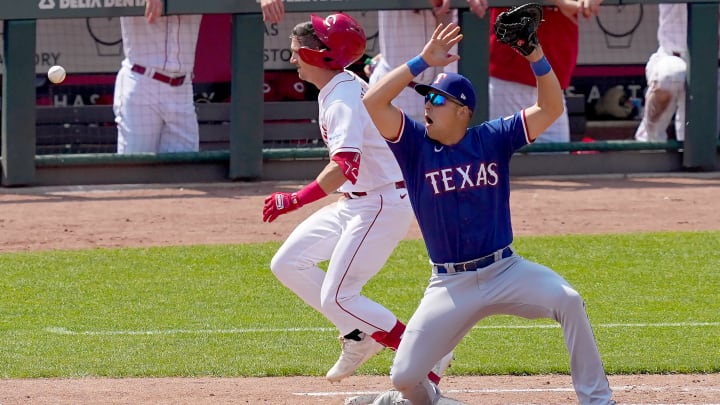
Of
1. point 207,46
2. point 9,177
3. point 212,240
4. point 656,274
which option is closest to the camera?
point 656,274

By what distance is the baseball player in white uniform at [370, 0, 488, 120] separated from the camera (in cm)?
1116

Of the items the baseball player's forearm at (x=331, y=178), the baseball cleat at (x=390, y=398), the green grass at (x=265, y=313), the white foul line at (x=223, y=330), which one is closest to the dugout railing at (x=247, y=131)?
the green grass at (x=265, y=313)

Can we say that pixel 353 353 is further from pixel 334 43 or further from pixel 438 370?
pixel 334 43

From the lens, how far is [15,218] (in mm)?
10086

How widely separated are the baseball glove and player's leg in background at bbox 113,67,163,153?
6.23 meters

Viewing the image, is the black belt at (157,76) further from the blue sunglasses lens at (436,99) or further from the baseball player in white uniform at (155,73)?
the blue sunglasses lens at (436,99)

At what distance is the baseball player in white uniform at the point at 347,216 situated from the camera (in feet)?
18.7

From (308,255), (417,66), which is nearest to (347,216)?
(308,255)

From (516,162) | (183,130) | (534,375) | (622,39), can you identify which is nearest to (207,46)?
(183,130)

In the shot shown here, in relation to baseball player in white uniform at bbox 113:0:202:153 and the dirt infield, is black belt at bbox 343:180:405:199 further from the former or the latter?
baseball player in white uniform at bbox 113:0:202:153

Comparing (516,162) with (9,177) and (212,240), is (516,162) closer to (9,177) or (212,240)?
(212,240)

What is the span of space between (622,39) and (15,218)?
6779mm

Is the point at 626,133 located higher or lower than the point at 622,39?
lower

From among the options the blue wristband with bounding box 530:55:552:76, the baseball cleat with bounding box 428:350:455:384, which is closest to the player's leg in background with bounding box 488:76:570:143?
the baseball cleat with bounding box 428:350:455:384
